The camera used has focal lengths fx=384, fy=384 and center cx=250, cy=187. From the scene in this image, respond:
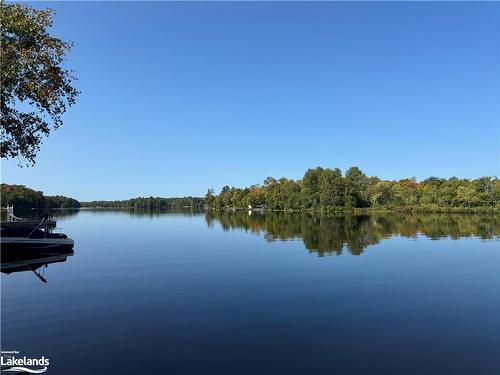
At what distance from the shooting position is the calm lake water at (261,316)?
12203mm

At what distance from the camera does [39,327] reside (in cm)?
1577

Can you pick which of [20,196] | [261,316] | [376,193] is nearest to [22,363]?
[261,316]

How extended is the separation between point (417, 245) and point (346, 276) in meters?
22.4

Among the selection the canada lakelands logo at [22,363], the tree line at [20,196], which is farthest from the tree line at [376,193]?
the canada lakelands logo at [22,363]

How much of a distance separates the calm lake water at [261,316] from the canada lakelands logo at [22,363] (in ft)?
1.23

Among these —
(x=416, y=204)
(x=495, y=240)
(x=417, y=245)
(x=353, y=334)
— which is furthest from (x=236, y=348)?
(x=416, y=204)

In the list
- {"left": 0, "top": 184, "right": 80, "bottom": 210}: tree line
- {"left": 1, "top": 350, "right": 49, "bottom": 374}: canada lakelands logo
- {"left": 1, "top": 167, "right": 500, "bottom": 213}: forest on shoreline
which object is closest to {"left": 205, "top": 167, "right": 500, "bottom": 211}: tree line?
{"left": 1, "top": 167, "right": 500, "bottom": 213}: forest on shoreline

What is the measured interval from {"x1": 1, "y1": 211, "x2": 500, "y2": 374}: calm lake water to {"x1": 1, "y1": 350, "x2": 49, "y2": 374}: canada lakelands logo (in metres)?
0.37

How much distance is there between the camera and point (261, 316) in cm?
1716

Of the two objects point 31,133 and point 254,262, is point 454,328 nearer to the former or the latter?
point 254,262

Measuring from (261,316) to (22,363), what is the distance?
9.21m

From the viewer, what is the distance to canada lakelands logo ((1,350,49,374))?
1145cm

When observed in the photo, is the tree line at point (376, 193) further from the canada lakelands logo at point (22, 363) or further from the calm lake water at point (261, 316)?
the canada lakelands logo at point (22, 363)

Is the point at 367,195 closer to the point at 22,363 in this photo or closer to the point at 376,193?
the point at 376,193
